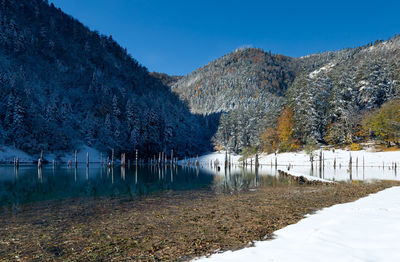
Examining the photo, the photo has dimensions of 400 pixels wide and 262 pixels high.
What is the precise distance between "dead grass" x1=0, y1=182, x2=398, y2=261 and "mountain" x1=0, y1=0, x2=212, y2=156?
2541 inches

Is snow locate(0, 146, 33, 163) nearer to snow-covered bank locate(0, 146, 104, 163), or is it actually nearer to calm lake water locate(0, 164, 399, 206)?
snow-covered bank locate(0, 146, 104, 163)

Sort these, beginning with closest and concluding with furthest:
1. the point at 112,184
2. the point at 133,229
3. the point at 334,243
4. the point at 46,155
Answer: the point at 334,243
the point at 133,229
the point at 112,184
the point at 46,155

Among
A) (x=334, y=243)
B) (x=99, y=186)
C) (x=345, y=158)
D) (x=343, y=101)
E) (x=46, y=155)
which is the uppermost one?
(x=343, y=101)

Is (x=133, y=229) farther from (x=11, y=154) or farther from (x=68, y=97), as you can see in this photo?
(x=68, y=97)

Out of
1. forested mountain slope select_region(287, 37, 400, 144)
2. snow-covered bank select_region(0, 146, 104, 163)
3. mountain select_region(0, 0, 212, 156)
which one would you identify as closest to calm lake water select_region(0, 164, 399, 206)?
forested mountain slope select_region(287, 37, 400, 144)

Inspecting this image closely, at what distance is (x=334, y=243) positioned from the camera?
20.5ft

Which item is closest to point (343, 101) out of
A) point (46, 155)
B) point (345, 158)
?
point (345, 158)

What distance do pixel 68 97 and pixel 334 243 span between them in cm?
10123

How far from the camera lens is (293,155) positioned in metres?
62.9

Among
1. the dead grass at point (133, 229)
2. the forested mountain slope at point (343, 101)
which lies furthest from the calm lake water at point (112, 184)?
the forested mountain slope at point (343, 101)

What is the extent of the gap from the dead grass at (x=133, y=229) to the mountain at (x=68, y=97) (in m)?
64.5

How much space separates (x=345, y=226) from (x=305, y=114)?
6318 cm

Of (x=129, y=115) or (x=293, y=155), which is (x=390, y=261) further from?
(x=129, y=115)

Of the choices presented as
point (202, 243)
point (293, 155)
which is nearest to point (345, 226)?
point (202, 243)
